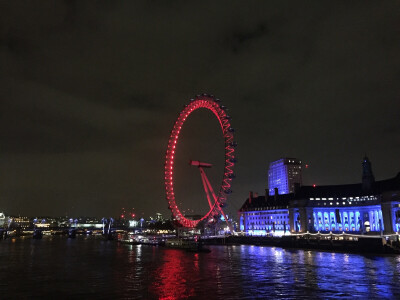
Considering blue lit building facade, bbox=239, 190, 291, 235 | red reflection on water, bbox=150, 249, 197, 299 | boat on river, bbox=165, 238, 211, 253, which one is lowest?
red reflection on water, bbox=150, 249, 197, 299

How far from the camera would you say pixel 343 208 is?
4892 inches

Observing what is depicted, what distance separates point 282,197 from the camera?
15112 centimetres

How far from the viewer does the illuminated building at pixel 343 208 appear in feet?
333

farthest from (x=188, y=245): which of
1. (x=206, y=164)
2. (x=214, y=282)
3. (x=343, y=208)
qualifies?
(x=214, y=282)

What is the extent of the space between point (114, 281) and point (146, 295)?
10.8m

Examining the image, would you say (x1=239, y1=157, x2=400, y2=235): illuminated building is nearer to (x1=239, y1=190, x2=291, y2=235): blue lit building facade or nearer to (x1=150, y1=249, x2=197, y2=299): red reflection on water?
(x1=239, y1=190, x2=291, y2=235): blue lit building facade

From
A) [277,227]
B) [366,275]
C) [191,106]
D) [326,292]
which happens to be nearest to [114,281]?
[326,292]

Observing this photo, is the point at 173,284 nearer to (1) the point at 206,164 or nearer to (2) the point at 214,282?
(2) the point at 214,282

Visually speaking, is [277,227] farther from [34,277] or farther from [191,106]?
[34,277]

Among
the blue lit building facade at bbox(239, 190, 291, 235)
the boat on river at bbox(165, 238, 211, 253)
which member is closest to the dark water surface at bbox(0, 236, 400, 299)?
the boat on river at bbox(165, 238, 211, 253)

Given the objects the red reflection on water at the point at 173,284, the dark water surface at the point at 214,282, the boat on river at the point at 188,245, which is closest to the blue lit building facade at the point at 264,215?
the boat on river at the point at 188,245

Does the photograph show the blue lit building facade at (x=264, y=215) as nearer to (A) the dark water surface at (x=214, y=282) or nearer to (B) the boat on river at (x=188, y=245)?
(B) the boat on river at (x=188, y=245)

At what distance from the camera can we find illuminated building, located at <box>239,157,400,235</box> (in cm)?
10156

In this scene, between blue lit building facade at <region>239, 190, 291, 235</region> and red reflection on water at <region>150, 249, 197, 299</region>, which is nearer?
red reflection on water at <region>150, 249, 197, 299</region>
